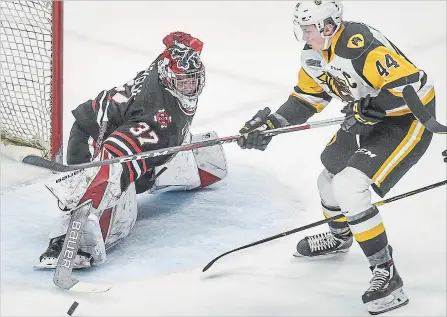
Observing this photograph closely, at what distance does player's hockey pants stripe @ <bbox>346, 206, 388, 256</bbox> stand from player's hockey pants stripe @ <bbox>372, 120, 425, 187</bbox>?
0.10m

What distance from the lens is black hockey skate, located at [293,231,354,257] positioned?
3.40 meters

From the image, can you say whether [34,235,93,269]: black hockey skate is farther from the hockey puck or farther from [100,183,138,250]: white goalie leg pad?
the hockey puck

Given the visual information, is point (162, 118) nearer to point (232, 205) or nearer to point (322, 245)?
point (232, 205)

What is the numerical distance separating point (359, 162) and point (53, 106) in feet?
3.81

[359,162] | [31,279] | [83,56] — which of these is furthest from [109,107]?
[83,56]

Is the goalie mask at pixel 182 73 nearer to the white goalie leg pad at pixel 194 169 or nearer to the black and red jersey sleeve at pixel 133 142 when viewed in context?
the black and red jersey sleeve at pixel 133 142

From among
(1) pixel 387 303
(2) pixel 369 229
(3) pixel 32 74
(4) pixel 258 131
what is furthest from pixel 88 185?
(1) pixel 387 303

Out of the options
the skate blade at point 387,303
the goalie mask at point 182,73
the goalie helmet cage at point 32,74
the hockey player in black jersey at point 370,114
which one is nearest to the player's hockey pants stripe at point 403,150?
the hockey player in black jersey at point 370,114

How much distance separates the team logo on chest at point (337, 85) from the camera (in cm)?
312

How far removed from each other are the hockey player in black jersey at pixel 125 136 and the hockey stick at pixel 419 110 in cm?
77

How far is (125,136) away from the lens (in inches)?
131

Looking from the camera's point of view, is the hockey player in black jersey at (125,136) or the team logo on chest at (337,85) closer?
the team logo on chest at (337,85)

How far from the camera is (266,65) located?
15.9 ft

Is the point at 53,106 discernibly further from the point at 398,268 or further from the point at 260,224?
the point at 398,268
